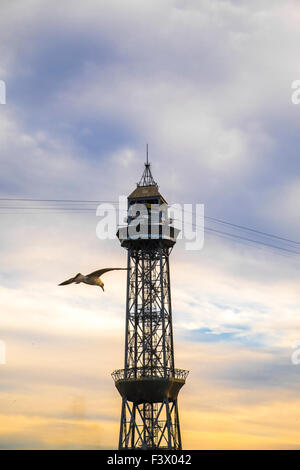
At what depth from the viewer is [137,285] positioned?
110562mm

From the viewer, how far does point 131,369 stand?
107000 mm

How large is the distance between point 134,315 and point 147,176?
2701cm

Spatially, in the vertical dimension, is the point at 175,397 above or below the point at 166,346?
below

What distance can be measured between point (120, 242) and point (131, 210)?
20.1ft
